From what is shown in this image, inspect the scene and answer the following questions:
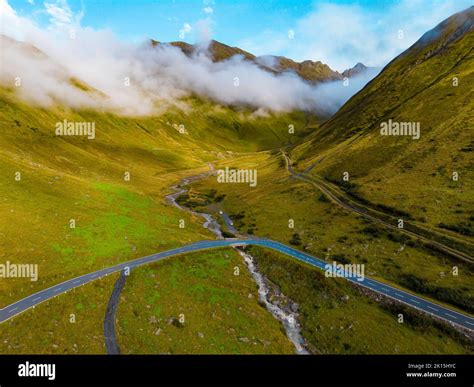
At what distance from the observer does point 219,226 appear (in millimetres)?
114938

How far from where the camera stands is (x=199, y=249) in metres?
82.7

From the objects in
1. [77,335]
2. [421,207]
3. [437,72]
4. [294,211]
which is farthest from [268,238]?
[437,72]

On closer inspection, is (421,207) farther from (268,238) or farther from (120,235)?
(120,235)

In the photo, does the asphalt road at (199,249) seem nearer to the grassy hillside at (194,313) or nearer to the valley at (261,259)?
the valley at (261,259)

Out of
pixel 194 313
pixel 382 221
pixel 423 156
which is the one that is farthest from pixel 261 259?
pixel 423 156

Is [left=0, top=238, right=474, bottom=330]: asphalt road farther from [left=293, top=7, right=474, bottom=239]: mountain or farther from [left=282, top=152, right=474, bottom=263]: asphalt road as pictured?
[left=293, top=7, right=474, bottom=239]: mountain

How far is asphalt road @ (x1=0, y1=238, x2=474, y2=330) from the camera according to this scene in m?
51.6

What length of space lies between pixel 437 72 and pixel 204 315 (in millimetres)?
223977

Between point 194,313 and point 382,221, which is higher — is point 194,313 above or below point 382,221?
below

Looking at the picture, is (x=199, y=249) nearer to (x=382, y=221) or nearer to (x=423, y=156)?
(x=382, y=221)

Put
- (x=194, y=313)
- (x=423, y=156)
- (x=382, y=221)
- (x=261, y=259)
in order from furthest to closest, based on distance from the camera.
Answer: (x=423, y=156), (x=382, y=221), (x=261, y=259), (x=194, y=313)

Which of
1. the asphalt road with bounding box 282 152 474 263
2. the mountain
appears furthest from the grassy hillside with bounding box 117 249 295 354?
the mountain

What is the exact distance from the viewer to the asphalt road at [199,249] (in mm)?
51625

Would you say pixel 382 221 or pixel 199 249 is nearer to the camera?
pixel 199 249
